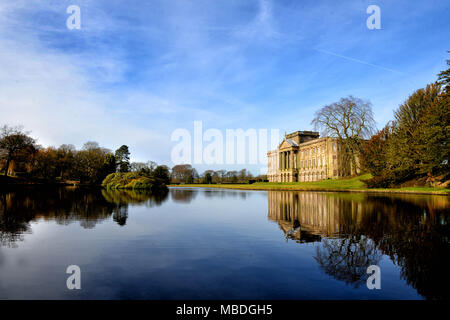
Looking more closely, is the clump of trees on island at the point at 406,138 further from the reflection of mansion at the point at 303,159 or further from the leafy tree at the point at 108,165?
the leafy tree at the point at 108,165

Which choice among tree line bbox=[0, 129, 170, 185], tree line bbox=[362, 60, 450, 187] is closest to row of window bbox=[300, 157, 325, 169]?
tree line bbox=[362, 60, 450, 187]

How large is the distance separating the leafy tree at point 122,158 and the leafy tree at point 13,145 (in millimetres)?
31911

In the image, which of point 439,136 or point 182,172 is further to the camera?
point 182,172

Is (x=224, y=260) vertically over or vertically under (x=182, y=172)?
under

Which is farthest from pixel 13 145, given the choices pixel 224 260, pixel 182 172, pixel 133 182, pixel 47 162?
pixel 182 172

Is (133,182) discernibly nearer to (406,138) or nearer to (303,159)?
(406,138)

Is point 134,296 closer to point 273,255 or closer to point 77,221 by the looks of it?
point 273,255

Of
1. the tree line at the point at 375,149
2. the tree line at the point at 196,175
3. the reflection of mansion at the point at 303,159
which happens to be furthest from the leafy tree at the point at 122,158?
the reflection of mansion at the point at 303,159

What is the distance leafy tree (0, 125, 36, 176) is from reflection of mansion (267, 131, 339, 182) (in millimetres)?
67783

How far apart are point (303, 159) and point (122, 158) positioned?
195ft

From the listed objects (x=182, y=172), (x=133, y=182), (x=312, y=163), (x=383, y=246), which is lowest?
(x=383, y=246)

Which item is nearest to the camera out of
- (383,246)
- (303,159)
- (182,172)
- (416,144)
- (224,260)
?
(224,260)

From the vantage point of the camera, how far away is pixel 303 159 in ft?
273
